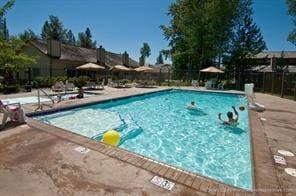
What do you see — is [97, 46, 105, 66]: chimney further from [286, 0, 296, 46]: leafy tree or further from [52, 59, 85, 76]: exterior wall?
[286, 0, 296, 46]: leafy tree

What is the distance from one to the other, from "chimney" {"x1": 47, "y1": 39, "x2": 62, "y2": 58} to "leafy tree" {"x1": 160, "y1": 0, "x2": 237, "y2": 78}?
15212 millimetres

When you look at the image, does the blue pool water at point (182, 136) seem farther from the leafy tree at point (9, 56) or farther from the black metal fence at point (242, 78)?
the leafy tree at point (9, 56)

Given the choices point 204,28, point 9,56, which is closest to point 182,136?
point 9,56

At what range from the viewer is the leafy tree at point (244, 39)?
86.3 ft

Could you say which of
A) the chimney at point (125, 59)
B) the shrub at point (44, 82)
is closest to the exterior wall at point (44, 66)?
the shrub at point (44, 82)

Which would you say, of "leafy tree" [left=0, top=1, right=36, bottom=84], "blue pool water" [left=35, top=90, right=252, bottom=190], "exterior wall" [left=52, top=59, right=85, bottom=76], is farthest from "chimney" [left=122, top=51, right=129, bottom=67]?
"blue pool water" [left=35, top=90, right=252, bottom=190]

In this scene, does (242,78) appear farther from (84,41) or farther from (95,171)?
(84,41)

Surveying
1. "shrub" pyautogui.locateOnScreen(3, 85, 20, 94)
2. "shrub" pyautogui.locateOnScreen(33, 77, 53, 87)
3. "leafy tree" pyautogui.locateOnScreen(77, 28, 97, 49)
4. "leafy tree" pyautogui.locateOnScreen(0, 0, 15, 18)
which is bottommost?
"shrub" pyautogui.locateOnScreen(3, 85, 20, 94)

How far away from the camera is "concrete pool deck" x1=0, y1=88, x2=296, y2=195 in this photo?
2939 millimetres

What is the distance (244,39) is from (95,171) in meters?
27.9

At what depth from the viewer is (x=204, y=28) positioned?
25625 mm

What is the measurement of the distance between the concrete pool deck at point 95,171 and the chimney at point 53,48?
2134cm

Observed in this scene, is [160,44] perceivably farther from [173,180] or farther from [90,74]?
[173,180]

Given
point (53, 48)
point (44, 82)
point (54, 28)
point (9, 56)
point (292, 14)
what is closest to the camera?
point (9, 56)
